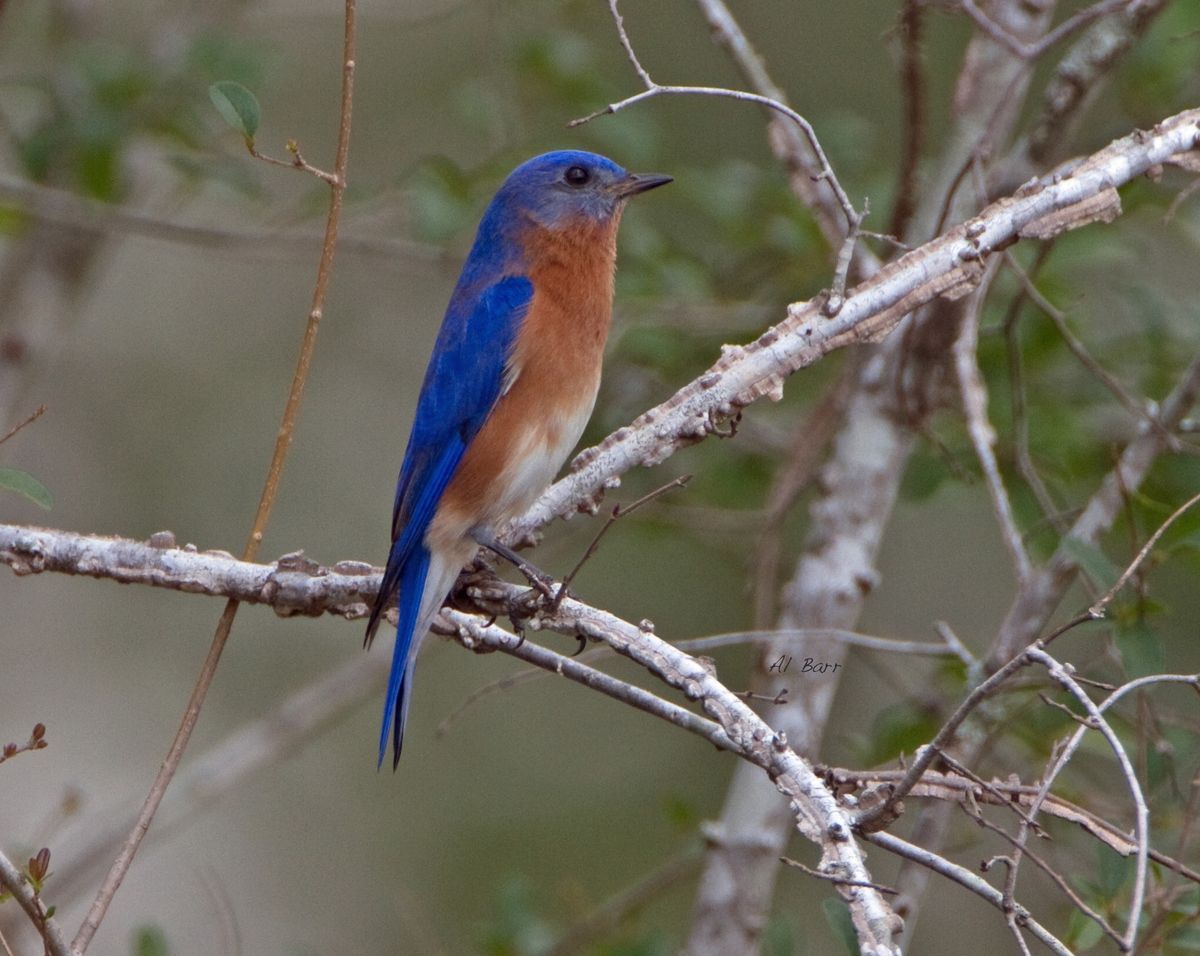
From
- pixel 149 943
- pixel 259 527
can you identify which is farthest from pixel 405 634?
pixel 149 943

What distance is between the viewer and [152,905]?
6828 millimetres

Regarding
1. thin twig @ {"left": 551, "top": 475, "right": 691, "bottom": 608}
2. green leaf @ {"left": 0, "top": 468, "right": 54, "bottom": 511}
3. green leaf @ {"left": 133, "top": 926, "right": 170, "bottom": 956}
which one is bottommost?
green leaf @ {"left": 133, "top": 926, "right": 170, "bottom": 956}

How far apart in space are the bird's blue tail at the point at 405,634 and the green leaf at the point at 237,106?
106 cm

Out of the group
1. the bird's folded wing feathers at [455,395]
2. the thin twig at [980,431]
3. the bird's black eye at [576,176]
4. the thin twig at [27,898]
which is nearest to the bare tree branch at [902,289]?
the thin twig at [980,431]

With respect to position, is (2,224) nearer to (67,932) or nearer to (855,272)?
(855,272)

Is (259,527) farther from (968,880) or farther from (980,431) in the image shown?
(980,431)

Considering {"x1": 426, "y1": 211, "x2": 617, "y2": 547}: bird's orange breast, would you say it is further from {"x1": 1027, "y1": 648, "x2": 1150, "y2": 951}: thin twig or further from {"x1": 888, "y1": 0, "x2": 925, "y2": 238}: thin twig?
{"x1": 1027, "y1": 648, "x2": 1150, "y2": 951}: thin twig

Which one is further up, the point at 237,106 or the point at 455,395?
the point at 455,395

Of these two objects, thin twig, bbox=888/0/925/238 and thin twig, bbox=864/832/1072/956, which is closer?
thin twig, bbox=864/832/1072/956

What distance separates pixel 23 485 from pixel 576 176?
6.92ft

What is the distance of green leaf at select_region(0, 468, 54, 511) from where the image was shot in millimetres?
2678

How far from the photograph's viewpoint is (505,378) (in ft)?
12.6

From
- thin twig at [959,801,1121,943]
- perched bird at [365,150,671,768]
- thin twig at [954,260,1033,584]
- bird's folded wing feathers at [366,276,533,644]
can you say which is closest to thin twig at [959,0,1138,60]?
thin twig at [954,260,1033,584]

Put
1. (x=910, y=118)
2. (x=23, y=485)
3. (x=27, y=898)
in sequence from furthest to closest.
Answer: (x=910, y=118), (x=23, y=485), (x=27, y=898)
